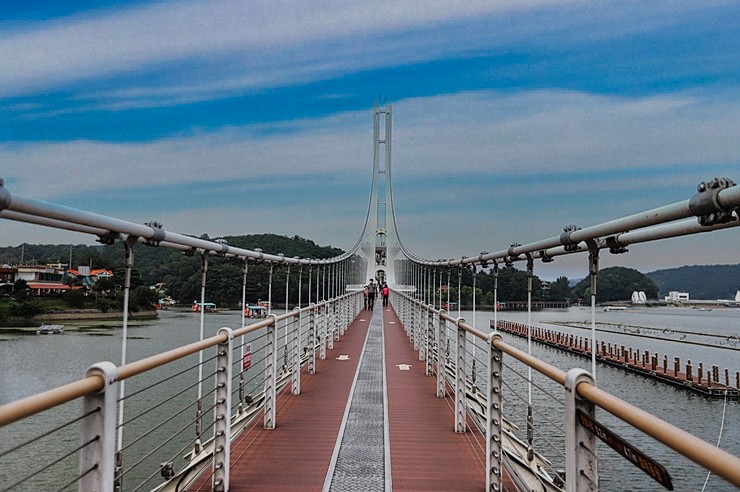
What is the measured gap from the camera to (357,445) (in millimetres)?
3588

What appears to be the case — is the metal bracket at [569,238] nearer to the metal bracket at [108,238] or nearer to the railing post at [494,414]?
the railing post at [494,414]

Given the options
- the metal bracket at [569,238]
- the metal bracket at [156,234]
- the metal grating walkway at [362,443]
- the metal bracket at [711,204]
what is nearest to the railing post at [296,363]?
the metal grating walkway at [362,443]

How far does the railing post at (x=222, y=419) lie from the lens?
2631 mm

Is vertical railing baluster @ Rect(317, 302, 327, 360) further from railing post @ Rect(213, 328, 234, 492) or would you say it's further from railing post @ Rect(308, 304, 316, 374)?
railing post @ Rect(213, 328, 234, 492)

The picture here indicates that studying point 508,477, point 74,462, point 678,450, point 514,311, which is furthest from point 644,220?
point 514,311

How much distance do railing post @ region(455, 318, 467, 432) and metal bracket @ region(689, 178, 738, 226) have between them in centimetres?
236

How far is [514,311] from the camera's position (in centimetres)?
8131

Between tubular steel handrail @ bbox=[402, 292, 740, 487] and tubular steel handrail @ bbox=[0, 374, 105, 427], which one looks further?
tubular steel handrail @ bbox=[0, 374, 105, 427]

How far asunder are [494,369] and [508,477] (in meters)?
0.75

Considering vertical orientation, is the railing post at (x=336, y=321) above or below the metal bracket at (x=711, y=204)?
below

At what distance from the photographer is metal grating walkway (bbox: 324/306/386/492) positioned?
290cm

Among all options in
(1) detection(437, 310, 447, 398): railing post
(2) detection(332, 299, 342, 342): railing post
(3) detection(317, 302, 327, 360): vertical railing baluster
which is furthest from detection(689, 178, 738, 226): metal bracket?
(2) detection(332, 299, 342, 342): railing post

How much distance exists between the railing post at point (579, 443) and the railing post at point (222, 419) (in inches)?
62.7

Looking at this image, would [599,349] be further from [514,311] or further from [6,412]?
[514,311]
